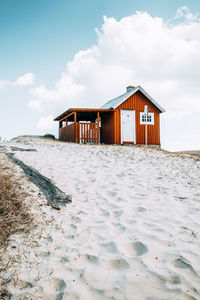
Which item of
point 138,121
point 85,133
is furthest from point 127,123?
point 85,133

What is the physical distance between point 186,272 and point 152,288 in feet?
1.69

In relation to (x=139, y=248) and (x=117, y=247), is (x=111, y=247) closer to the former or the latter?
(x=117, y=247)

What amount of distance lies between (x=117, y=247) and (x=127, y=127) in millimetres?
16048

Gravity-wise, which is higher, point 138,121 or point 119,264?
point 138,121

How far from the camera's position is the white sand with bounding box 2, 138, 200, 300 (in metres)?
2.62

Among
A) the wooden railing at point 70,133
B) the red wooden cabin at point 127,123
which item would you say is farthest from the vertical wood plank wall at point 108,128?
the wooden railing at point 70,133

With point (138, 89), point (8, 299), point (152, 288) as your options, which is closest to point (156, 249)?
point (152, 288)

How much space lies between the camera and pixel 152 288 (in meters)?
2.59

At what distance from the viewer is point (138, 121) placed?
19.3 meters

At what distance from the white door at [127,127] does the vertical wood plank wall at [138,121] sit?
291mm

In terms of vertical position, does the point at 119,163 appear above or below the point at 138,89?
below

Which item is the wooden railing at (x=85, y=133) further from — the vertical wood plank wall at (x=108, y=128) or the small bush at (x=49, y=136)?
the small bush at (x=49, y=136)

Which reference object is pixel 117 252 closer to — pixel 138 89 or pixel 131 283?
pixel 131 283

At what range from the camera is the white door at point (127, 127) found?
62.1 ft
